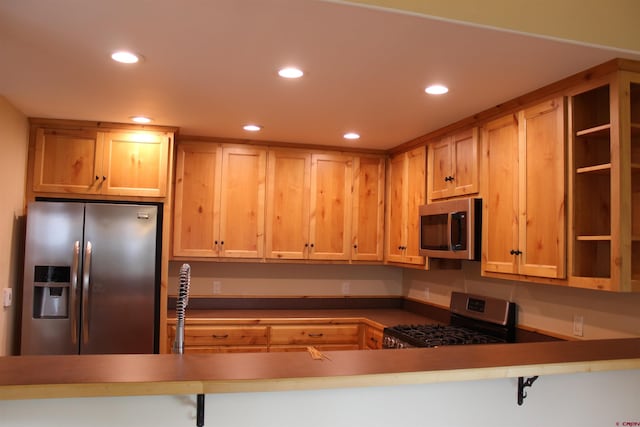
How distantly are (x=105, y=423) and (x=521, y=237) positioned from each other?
2.15 meters

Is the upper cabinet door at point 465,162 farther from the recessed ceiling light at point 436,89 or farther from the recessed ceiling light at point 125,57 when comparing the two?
the recessed ceiling light at point 125,57

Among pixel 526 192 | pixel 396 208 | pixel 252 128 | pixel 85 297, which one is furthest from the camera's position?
pixel 396 208

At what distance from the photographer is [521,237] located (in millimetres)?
2717

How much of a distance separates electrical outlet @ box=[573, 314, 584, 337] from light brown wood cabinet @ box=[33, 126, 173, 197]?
2.78 meters

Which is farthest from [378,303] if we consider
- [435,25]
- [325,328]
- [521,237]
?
[435,25]

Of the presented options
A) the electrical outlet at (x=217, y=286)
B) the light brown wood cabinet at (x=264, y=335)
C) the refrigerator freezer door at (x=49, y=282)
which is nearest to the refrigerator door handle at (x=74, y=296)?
the refrigerator freezer door at (x=49, y=282)

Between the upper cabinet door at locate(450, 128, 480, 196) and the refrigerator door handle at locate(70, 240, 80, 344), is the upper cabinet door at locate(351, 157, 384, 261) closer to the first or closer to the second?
the upper cabinet door at locate(450, 128, 480, 196)

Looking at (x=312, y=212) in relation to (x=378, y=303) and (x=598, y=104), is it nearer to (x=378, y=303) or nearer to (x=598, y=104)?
(x=378, y=303)

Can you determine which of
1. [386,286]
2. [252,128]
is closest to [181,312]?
[252,128]

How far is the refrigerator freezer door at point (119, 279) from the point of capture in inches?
133

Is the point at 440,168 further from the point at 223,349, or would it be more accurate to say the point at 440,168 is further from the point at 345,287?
the point at 223,349

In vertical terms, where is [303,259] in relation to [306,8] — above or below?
below

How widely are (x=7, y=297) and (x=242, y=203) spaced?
1.74 metres

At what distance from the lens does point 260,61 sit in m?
2.33
